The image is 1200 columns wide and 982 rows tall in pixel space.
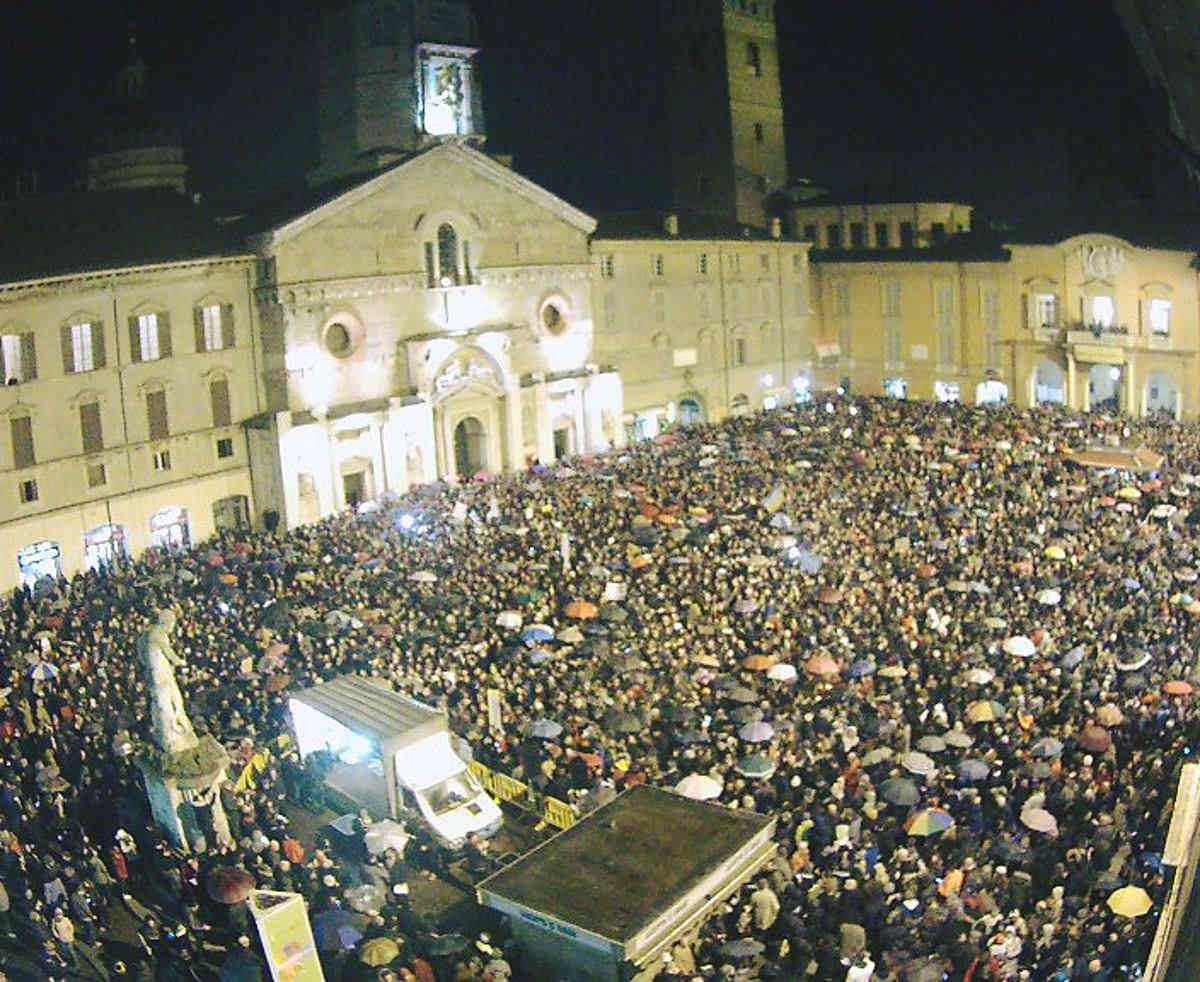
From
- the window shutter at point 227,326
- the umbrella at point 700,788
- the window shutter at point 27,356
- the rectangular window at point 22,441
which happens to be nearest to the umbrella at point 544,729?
the umbrella at point 700,788

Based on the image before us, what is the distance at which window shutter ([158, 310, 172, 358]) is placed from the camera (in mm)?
37062

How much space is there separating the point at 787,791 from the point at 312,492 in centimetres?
2407

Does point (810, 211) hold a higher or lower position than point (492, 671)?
higher

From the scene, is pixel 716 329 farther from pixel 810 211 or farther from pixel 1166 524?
pixel 1166 524

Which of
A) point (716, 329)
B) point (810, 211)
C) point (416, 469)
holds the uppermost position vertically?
point (810, 211)

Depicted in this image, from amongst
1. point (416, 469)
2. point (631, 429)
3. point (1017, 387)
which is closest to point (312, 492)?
point (416, 469)

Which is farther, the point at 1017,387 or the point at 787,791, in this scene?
the point at 1017,387

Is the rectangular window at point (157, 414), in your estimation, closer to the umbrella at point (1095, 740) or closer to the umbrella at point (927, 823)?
the umbrella at point (927, 823)

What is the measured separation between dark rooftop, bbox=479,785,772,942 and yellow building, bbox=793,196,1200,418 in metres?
38.8

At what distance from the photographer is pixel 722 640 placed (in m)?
24.6

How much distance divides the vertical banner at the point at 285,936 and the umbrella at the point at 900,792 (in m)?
7.61

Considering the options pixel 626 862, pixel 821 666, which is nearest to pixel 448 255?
pixel 821 666

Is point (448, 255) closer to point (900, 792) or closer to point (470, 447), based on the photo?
point (470, 447)

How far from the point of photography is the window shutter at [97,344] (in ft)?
116
